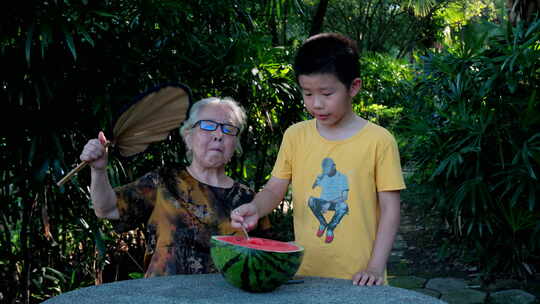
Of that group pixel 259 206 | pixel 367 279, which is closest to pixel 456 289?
pixel 259 206

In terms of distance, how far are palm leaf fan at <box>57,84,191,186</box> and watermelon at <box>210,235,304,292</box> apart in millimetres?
586

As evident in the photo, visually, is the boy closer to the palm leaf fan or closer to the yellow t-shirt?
the yellow t-shirt

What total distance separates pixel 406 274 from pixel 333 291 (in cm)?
412

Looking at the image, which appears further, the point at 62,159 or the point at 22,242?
the point at 22,242

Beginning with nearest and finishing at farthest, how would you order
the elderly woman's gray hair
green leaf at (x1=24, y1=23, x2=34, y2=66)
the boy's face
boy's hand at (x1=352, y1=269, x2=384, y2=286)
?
1. boy's hand at (x1=352, y1=269, x2=384, y2=286)
2. the boy's face
3. the elderly woman's gray hair
4. green leaf at (x1=24, y1=23, x2=34, y2=66)

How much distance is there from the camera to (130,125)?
6.61 feet

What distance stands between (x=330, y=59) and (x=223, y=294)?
2.88 feet

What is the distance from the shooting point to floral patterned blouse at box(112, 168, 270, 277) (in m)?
2.15

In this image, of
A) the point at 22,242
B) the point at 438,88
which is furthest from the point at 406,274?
the point at 22,242

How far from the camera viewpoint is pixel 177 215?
→ 220 centimetres

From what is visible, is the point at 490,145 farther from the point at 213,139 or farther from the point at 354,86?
the point at 213,139

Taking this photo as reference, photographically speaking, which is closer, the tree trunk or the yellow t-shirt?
the yellow t-shirt

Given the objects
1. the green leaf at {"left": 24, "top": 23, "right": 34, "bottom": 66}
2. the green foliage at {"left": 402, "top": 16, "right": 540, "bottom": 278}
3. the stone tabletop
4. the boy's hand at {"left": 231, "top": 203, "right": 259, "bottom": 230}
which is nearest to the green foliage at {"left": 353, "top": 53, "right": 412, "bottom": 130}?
the green foliage at {"left": 402, "top": 16, "right": 540, "bottom": 278}

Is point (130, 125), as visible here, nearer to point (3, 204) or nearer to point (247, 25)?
point (3, 204)
